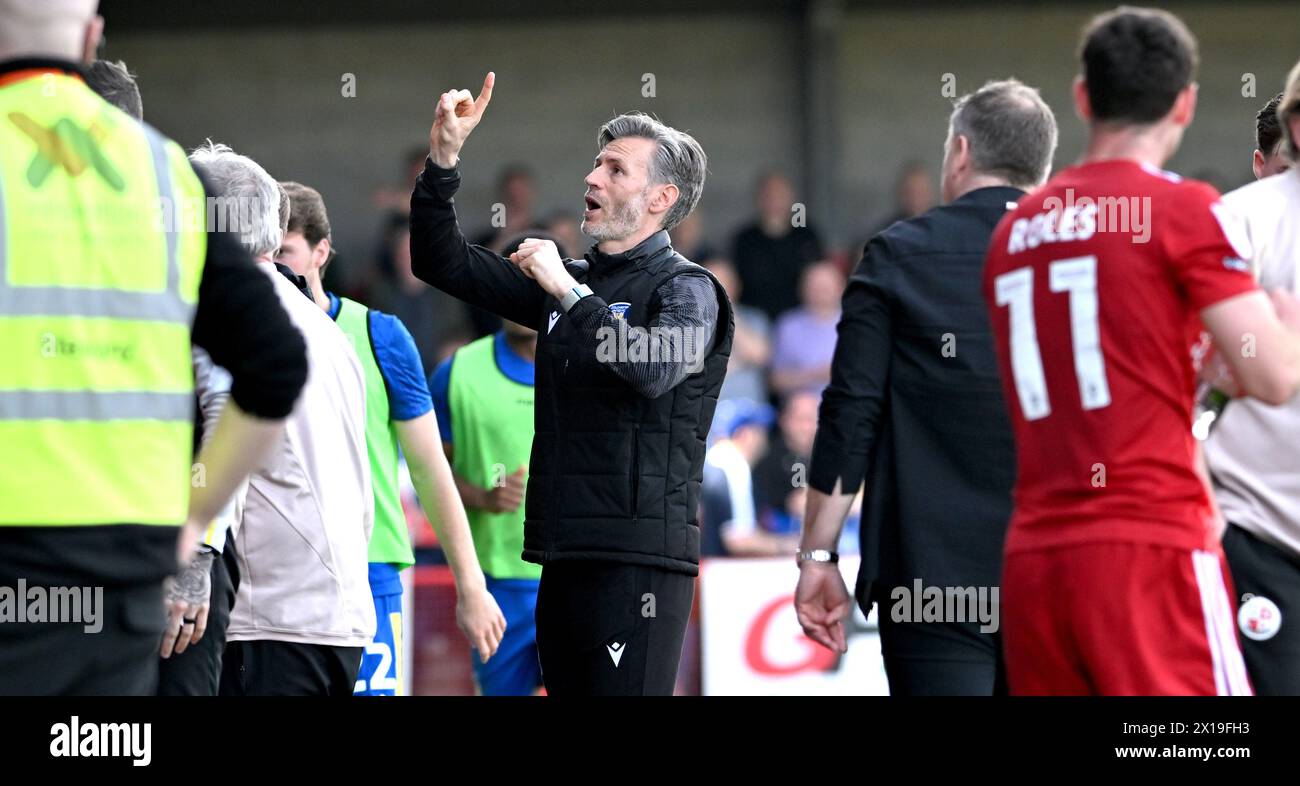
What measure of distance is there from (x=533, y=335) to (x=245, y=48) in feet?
28.4

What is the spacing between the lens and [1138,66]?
11.5 feet

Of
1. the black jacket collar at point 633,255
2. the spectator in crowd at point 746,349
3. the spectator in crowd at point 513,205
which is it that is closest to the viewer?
the black jacket collar at point 633,255

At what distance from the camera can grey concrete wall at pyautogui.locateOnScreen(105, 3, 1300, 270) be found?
1496cm

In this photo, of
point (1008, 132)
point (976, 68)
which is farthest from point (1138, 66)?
point (976, 68)

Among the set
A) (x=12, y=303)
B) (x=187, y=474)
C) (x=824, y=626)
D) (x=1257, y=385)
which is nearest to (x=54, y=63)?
(x=12, y=303)

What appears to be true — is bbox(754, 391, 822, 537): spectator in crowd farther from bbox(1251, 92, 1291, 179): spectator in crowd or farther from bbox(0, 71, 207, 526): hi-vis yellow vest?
bbox(0, 71, 207, 526): hi-vis yellow vest

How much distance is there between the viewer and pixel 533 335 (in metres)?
7.30

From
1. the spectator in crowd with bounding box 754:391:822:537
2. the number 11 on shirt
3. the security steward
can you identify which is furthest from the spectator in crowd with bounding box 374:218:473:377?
the security steward

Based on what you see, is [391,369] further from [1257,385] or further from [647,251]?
[1257,385]

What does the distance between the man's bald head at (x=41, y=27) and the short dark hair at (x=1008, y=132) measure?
8.65 feet

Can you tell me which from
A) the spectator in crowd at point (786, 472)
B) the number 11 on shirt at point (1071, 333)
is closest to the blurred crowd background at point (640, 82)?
the spectator in crowd at point (786, 472)

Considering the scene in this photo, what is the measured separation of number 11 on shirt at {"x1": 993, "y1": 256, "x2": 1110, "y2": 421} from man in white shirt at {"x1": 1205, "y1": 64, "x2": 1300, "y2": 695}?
837mm

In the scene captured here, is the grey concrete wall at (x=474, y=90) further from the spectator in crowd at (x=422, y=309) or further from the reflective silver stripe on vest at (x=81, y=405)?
the reflective silver stripe on vest at (x=81, y=405)

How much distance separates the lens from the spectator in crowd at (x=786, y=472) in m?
10.8
